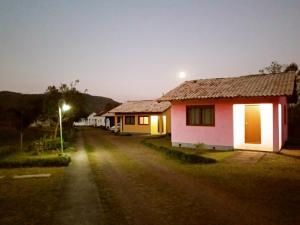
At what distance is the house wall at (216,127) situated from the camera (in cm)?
1662

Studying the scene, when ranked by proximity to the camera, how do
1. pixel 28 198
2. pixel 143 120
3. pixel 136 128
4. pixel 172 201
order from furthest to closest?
pixel 136 128, pixel 143 120, pixel 28 198, pixel 172 201

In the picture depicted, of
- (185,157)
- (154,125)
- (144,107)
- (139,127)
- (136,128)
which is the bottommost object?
(185,157)

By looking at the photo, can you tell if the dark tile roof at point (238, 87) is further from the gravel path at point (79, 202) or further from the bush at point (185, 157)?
the gravel path at point (79, 202)

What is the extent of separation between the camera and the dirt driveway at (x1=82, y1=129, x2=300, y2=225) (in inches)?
272

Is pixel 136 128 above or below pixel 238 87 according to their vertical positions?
below


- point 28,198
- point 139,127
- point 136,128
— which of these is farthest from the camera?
point 136,128

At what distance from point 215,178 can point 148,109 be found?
27.0 metres

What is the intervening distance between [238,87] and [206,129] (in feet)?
10.7

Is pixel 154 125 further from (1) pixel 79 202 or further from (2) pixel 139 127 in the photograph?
(1) pixel 79 202

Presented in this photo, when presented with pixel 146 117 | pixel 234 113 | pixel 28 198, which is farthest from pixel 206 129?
pixel 146 117

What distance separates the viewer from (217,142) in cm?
1839

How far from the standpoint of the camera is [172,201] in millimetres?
8430

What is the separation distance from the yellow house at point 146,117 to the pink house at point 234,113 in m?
15.9

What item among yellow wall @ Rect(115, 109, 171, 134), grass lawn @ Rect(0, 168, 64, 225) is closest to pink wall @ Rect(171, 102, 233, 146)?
grass lawn @ Rect(0, 168, 64, 225)
